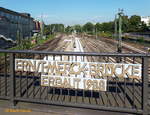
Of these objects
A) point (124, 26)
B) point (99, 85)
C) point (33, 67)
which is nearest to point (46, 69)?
point (33, 67)

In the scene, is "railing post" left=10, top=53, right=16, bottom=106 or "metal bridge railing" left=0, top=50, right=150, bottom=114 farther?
"railing post" left=10, top=53, right=16, bottom=106

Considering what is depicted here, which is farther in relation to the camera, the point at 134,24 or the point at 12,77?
the point at 134,24

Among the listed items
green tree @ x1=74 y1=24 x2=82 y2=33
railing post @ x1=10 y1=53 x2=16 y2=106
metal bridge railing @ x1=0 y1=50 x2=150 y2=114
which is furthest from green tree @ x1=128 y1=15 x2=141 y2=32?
railing post @ x1=10 y1=53 x2=16 y2=106

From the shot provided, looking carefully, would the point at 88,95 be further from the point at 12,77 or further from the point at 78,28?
the point at 78,28

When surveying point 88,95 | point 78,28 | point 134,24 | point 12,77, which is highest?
point 78,28

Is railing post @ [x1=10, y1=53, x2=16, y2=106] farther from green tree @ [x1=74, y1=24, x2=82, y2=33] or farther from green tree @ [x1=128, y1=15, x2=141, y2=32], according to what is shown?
green tree @ [x1=74, y1=24, x2=82, y2=33]

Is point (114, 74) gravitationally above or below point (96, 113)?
above

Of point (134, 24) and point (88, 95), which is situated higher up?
point (134, 24)

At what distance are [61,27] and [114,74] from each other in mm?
195655

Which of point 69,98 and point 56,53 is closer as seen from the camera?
point 56,53

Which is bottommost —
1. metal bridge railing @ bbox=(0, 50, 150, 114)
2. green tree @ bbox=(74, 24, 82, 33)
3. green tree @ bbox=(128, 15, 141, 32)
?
metal bridge railing @ bbox=(0, 50, 150, 114)

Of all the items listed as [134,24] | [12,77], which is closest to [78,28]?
[134,24]

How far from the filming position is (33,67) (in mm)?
3947

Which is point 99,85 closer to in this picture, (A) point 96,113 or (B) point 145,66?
(A) point 96,113
